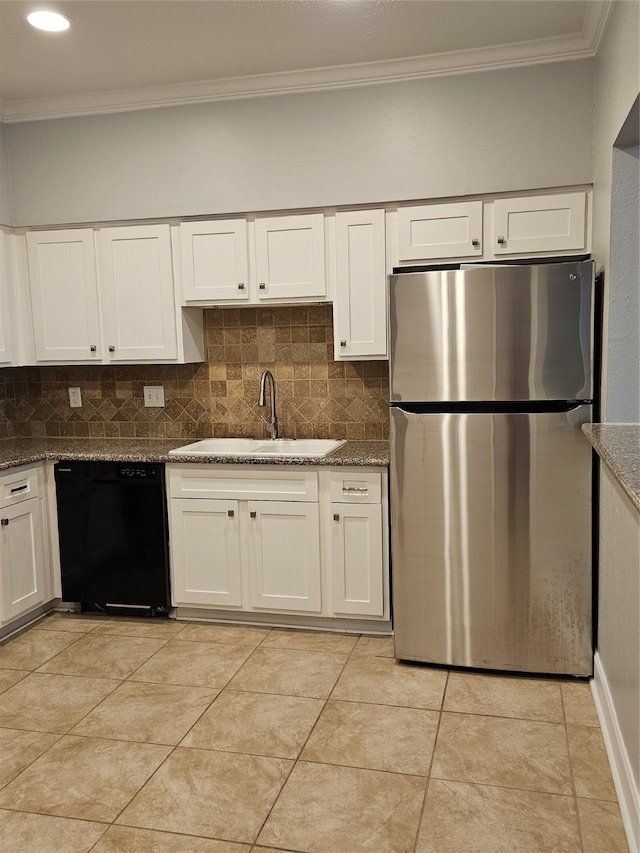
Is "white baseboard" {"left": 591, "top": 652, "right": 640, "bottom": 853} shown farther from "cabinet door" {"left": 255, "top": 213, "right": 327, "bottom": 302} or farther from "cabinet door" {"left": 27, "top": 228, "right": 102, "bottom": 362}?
"cabinet door" {"left": 27, "top": 228, "right": 102, "bottom": 362}

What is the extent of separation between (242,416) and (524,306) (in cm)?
173

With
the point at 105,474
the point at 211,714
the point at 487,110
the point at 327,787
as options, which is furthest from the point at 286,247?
the point at 327,787

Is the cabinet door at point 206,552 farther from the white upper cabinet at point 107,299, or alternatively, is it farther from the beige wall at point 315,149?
the beige wall at point 315,149

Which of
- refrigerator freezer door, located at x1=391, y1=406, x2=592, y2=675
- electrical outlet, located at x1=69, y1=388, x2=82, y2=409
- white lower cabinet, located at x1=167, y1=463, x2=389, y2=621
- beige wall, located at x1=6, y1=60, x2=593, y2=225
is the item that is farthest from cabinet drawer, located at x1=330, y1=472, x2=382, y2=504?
electrical outlet, located at x1=69, y1=388, x2=82, y2=409

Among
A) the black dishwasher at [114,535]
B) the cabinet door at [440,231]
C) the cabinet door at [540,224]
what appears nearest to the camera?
the cabinet door at [540,224]

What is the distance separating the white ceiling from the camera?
8.82 feet

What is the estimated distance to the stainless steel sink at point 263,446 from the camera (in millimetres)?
3697

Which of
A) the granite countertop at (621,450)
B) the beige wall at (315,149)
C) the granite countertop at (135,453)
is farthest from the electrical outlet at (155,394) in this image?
the granite countertop at (621,450)

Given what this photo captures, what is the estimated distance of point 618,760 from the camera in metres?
2.19

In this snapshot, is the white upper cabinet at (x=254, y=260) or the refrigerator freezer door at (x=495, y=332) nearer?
the refrigerator freezer door at (x=495, y=332)

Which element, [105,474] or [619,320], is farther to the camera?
[105,474]

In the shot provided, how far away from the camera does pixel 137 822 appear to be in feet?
6.88

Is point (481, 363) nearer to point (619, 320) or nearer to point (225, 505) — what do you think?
point (619, 320)

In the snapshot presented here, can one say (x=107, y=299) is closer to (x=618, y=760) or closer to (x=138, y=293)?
(x=138, y=293)
